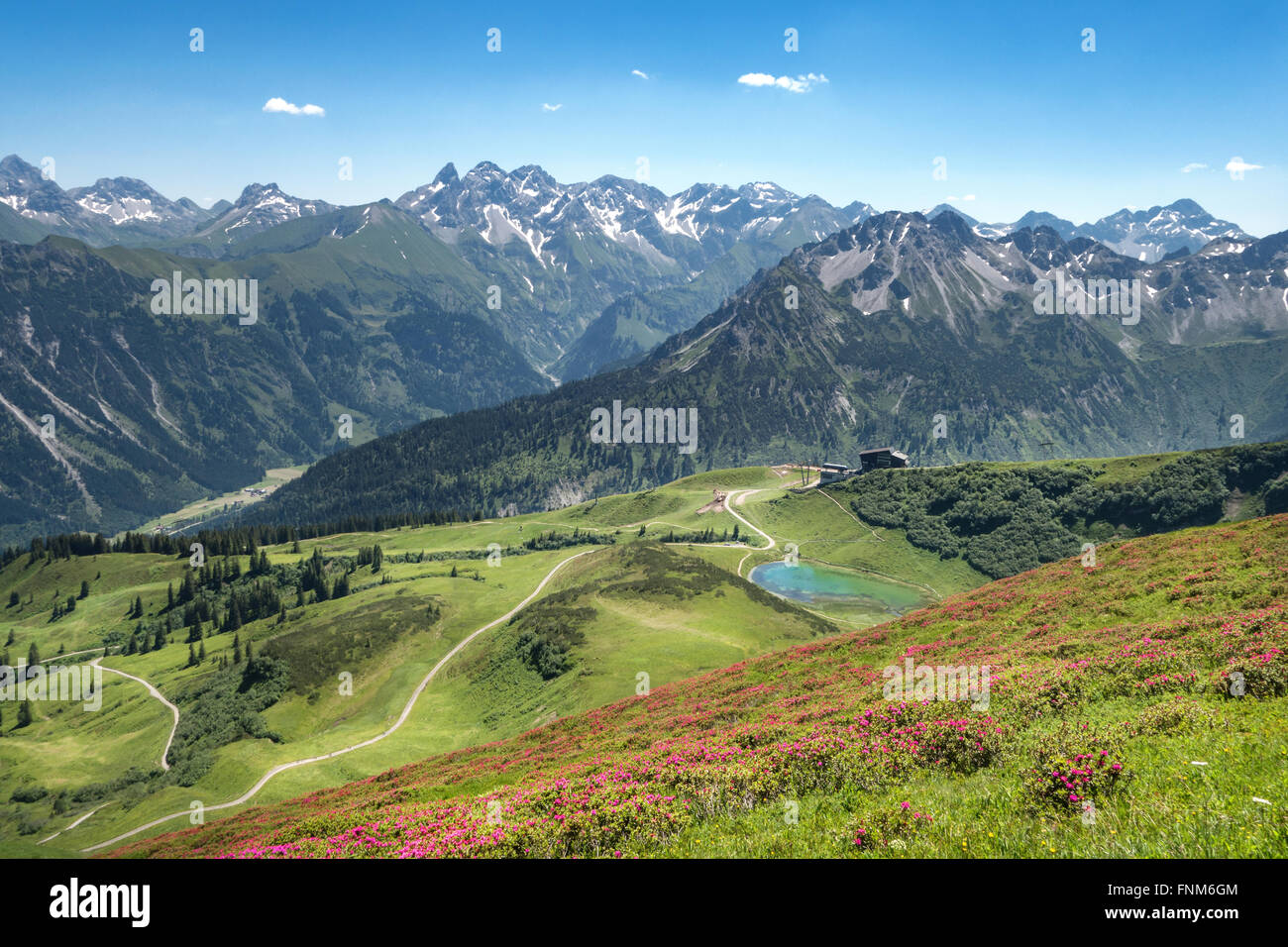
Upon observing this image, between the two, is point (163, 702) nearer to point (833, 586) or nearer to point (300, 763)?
point (300, 763)

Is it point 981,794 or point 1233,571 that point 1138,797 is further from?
point 1233,571

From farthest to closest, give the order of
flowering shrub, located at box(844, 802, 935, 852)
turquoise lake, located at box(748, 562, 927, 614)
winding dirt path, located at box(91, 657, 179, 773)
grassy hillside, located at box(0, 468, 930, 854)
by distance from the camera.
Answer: turquoise lake, located at box(748, 562, 927, 614) → winding dirt path, located at box(91, 657, 179, 773) → grassy hillside, located at box(0, 468, 930, 854) → flowering shrub, located at box(844, 802, 935, 852)

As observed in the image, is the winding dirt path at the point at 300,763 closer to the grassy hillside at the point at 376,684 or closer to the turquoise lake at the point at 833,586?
the grassy hillside at the point at 376,684

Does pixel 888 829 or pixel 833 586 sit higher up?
pixel 888 829

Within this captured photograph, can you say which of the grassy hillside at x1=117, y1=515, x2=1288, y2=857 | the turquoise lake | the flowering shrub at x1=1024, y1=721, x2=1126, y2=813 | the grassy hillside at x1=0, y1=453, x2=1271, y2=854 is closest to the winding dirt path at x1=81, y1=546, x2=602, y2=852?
the grassy hillside at x1=0, y1=453, x2=1271, y2=854

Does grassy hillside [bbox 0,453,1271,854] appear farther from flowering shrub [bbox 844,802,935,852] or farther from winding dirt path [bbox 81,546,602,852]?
flowering shrub [bbox 844,802,935,852]

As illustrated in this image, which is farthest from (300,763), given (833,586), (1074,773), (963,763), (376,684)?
(833,586)

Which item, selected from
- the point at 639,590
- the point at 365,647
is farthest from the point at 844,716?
the point at 365,647
